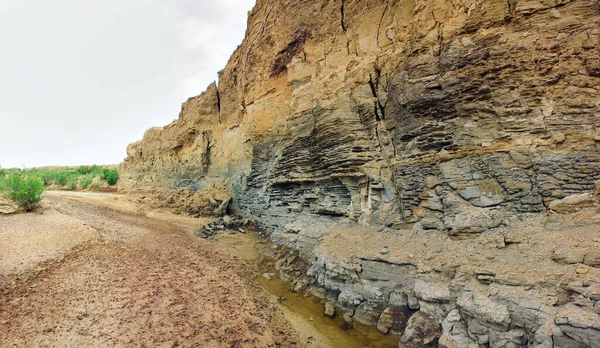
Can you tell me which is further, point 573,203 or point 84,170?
point 84,170

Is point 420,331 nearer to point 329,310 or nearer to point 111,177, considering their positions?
point 329,310

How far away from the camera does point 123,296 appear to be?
5.22m

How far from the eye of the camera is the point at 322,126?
8.41 metres

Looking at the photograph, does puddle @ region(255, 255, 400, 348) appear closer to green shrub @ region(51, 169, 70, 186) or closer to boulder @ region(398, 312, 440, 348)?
boulder @ region(398, 312, 440, 348)

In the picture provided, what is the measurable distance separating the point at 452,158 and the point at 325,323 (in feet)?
14.8

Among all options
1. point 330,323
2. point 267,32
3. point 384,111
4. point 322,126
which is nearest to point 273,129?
point 322,126

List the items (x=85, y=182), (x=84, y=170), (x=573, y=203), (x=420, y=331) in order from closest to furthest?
(x=573, y=203), (x=420, y=331), (x=85, y=182), (x=84, y=170)

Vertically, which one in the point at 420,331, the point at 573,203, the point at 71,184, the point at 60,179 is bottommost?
the point at 420,331

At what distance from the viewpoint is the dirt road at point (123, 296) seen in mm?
4234

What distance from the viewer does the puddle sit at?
15.8ft

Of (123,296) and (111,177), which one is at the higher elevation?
(111,177)

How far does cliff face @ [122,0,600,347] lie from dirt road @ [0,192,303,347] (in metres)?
2.19

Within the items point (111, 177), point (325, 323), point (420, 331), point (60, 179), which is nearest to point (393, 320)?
point (420, 331)

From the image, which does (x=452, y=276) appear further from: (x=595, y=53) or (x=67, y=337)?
(x=67, y=337)
